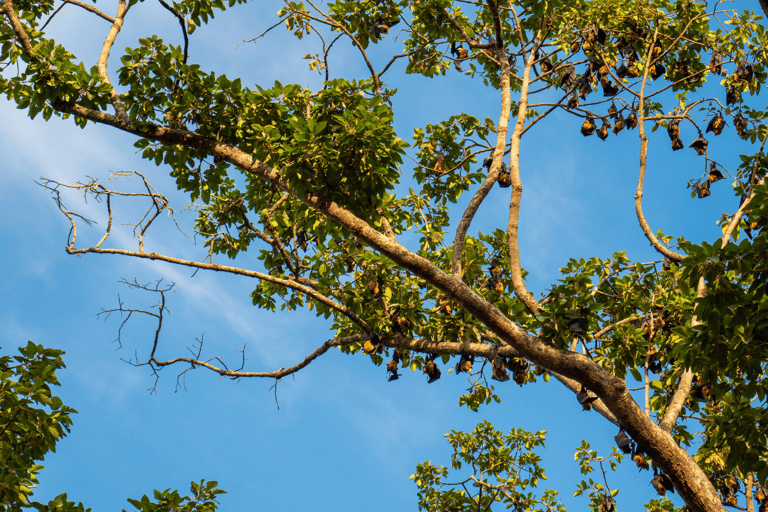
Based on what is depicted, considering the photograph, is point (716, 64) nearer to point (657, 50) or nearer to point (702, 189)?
point (657, 50)

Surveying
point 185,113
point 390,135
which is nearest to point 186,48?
point 185,113

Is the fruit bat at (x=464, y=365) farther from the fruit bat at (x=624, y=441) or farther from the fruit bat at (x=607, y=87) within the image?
the fruit bat at (x=607, y=87)

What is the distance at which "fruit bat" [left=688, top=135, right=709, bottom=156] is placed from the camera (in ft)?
28.7

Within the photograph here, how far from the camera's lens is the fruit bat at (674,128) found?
8797mm

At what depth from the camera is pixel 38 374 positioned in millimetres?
6797

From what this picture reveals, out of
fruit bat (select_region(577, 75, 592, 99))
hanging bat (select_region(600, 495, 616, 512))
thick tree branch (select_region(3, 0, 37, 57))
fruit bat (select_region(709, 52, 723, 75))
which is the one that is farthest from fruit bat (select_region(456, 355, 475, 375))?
thick tree branch (select_region(3, 0, 37, 57))

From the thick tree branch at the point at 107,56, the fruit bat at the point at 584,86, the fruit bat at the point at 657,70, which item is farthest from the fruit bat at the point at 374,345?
the fruit bat at the point at 657,70

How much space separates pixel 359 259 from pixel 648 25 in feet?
18.8

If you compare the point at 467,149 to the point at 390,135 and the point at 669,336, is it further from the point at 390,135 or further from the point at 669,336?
the point at 669,336

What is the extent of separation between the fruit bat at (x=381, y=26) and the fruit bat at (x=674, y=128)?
4.78m

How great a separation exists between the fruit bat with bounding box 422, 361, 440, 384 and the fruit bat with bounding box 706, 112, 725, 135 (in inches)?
234

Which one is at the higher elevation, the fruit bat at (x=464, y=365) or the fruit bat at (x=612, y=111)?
the fruit bat at (x=612, y=111)

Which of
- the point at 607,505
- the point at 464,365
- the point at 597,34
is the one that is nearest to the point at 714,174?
the point at 597,34

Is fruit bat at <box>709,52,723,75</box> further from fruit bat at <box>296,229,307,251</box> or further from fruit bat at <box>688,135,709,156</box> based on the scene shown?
fruit bat at <box>296,229,307,251</box>
